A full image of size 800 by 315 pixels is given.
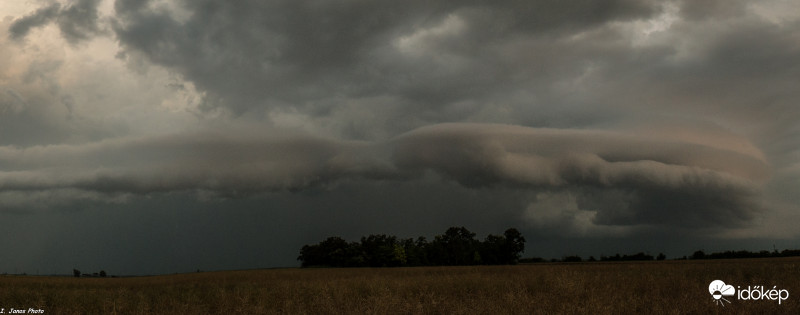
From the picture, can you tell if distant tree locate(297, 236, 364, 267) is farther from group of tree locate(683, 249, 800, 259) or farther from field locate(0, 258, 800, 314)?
field locate(0, 258, 800, 314)

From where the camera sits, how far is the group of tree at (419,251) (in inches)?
4407

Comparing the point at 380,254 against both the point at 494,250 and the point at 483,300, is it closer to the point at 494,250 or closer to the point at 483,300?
the point at 494,250

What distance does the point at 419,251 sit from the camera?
12694 cm

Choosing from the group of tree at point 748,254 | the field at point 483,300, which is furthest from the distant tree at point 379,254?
the field at point 483,300

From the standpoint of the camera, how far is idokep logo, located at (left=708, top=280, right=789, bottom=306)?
14.5 meters

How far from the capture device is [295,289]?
810 inches

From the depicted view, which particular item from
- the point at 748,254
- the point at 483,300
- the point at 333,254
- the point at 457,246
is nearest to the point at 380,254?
the point at 333,254

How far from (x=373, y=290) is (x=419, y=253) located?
359 feet

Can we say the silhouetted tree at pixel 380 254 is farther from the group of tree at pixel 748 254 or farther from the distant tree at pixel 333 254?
the group of tree at pixel 748 254

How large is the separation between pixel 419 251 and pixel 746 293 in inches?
4458

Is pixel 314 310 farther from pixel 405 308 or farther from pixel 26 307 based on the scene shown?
pixel 26 307

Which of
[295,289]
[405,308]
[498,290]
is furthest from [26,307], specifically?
[498,290]

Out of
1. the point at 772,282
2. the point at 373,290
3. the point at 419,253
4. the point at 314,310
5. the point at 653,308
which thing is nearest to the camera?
the point at 653,308

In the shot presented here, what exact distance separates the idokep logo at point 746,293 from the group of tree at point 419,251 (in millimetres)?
96881
